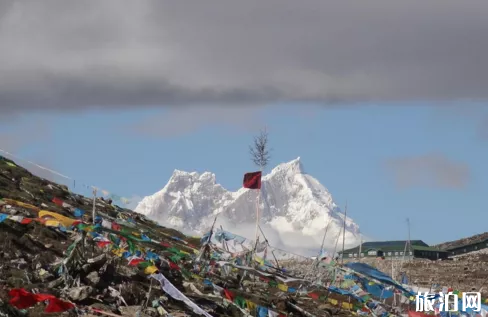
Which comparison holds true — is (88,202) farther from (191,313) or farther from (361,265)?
(191,313)

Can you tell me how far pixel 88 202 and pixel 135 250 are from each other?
71.1 feet

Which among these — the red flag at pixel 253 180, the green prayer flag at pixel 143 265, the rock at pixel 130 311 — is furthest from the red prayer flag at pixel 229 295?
the red flag at pixel 253 180

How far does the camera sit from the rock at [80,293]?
106ft

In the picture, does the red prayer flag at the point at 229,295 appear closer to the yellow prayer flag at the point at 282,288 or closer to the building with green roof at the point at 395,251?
the yellow prayer flag at the point at 282,288

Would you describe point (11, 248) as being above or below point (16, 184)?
below

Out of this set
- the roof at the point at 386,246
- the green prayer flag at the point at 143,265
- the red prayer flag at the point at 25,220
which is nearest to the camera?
the green prayer flag at the point at 143,265

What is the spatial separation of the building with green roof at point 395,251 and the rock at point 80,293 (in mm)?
95033

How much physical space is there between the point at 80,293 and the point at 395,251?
118 meters

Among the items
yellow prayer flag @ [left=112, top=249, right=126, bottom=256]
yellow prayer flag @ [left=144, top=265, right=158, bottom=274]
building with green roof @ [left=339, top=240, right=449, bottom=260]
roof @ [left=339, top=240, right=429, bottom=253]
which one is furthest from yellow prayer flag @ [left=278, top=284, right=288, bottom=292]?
roof @ [left=339, top=240, right=429, bottom=253]

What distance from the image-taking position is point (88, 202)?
201ft

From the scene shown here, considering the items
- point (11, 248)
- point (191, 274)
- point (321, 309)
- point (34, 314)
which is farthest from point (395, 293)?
point (34, 314)

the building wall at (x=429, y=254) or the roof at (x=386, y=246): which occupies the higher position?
the roof at (x=386, y=246)

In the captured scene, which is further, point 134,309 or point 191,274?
point 191,274

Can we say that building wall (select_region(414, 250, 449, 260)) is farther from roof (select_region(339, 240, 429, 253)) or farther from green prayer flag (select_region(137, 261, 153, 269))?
green prayer flag (select_region(137, 261, 153, 269))
